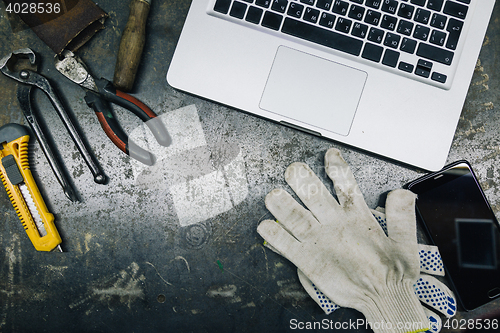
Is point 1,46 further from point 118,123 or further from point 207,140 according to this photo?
point 207,140

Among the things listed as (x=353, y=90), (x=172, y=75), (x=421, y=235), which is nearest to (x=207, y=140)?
(x=172, y=75)

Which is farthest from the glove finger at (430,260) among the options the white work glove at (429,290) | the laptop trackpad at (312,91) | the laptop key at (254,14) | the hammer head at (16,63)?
the hammer head at (16,63)

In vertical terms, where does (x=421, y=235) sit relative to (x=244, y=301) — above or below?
above

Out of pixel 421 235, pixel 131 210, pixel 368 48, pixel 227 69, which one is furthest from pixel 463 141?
pixel 131 210

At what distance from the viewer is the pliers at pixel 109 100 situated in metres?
0.75

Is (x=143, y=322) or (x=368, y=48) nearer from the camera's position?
(x=368, y=48)

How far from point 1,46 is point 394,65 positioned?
40.1 inches

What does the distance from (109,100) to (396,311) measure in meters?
0.89

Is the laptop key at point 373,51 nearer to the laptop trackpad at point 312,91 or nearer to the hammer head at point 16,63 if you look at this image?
the laptop trackpad at point 312,91

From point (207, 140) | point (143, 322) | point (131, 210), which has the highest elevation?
point (207, 140)

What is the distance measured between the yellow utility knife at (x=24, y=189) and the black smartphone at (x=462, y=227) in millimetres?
957

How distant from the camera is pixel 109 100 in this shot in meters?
0.77

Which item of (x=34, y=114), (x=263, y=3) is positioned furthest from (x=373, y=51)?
(x=34, y=114)

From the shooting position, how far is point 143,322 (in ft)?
2.75
